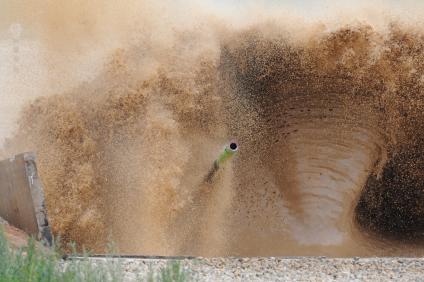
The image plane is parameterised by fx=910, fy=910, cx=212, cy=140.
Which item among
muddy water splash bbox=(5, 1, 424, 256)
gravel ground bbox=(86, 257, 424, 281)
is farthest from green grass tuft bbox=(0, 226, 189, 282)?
muddy water splash bbox=(5, 1, 424, 256)

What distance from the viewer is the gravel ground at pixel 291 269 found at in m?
6.44

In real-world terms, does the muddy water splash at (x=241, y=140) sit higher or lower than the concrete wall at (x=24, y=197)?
higher

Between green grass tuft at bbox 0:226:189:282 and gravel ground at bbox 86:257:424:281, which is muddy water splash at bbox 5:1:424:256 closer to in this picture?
gravel ground at bbox 86:257:424:281

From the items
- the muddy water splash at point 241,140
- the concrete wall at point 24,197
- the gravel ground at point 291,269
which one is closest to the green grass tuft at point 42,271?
the gravel ground at point 291,269

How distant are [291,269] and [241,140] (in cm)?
348

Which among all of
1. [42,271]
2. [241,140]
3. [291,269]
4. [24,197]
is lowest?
[42,271]

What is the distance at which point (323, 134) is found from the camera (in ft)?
33.2

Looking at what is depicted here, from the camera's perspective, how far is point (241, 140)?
32.7 ft

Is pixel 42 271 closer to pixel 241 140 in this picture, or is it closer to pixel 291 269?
pixel 291 269

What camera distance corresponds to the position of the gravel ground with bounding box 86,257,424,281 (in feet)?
21.1

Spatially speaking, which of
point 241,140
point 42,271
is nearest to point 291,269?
point 42,271

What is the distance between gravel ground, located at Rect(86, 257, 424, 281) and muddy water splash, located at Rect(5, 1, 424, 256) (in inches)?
105

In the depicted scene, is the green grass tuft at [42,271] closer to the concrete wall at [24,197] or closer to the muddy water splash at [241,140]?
the concrete wall at [24,197]

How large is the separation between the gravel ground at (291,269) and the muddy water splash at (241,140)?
2670 millimetres
